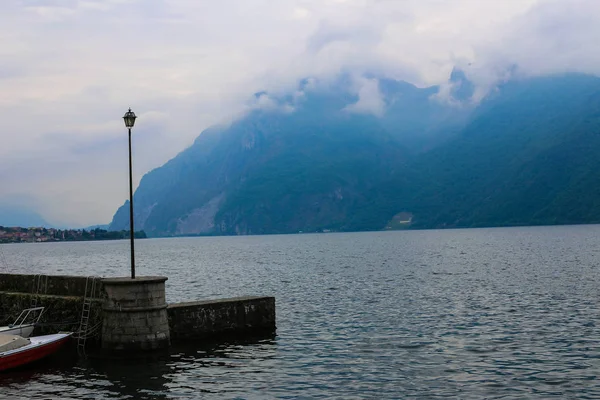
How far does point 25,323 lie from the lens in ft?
107

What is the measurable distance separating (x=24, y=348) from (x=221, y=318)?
9.93 metres

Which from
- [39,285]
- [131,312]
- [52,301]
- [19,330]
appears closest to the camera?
[131,312]

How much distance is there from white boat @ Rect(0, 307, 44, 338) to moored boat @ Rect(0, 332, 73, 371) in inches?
33.9

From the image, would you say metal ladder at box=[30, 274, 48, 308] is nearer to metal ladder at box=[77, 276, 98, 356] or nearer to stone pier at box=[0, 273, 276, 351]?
stone pier at box=[0, 273, 276, 351]

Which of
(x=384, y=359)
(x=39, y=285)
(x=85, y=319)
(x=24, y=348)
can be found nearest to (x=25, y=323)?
(x=39, y=285)

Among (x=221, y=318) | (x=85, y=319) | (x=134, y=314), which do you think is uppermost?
(x=134, y=314)

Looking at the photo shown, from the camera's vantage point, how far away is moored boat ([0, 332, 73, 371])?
2803 cm

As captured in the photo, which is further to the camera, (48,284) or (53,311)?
(48,284)

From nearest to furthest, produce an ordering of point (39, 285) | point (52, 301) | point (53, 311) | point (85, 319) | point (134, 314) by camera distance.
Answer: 1. point (134, 314)
2. point (85, 319)
3. point (53, 311)
4. point (52, 301)
5. point (39, 285)

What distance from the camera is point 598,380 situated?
2434 centimetres

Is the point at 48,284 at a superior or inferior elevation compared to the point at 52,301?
superior

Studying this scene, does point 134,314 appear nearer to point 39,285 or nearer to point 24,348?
point 24,348

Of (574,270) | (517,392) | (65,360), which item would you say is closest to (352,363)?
(517,392)

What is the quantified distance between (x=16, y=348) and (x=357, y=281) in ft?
153
